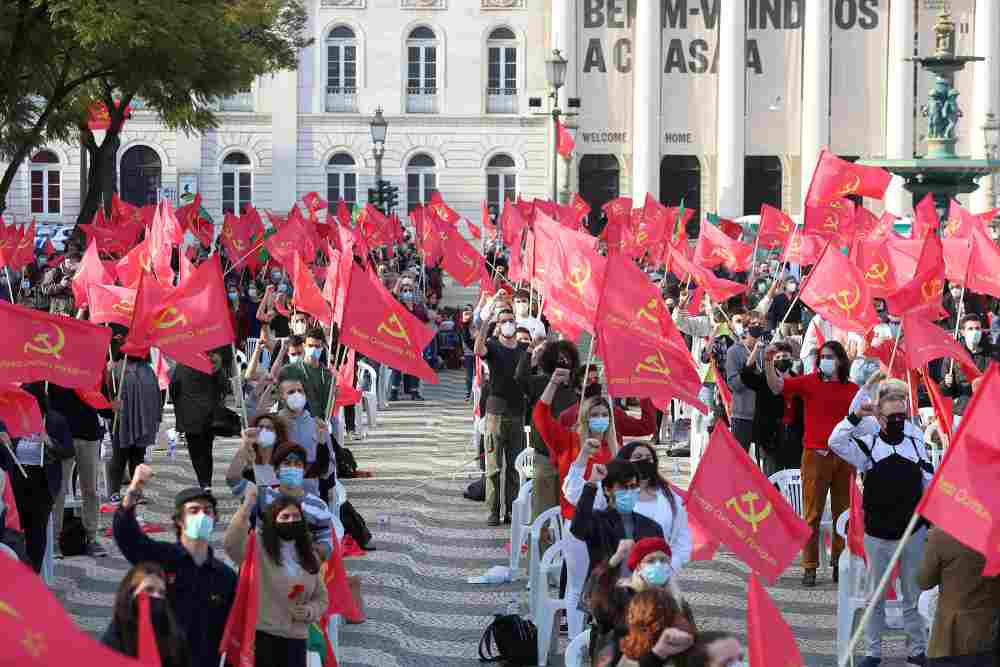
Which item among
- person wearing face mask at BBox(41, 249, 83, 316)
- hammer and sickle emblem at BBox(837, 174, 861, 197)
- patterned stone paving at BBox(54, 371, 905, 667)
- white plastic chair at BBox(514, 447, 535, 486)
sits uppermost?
hammer and sickle emblem at BBox(837, 174, 861, 197)

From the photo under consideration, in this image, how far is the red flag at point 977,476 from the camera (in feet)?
22.1

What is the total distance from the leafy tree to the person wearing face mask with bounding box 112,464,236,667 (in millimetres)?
17343

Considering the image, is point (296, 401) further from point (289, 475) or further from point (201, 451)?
point (201, 451)

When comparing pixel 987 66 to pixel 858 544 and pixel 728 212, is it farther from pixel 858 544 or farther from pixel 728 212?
pixel 858 544

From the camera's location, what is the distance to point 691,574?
12.5m

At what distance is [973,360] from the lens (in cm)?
1622

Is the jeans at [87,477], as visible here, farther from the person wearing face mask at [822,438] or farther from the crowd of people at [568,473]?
the person wearing face mask at [822,438]

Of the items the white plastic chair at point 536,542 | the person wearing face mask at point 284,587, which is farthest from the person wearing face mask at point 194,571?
the white plastic chair at point 536,542

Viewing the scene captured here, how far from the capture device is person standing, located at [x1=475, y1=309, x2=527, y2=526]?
46.5 feet

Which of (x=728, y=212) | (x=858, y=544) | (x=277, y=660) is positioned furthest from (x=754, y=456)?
(x=728, y=212)

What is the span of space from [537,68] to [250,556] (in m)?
52.4

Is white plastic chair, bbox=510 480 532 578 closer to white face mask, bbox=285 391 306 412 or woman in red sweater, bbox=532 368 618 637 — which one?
woman in red sweater, bbox=532 368 618 637

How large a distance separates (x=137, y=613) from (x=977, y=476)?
110 inches

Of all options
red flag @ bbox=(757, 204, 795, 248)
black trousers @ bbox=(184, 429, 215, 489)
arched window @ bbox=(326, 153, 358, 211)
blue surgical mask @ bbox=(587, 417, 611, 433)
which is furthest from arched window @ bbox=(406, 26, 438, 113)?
blue surgical mask @ bbox=(587, 417, 611, 433)
